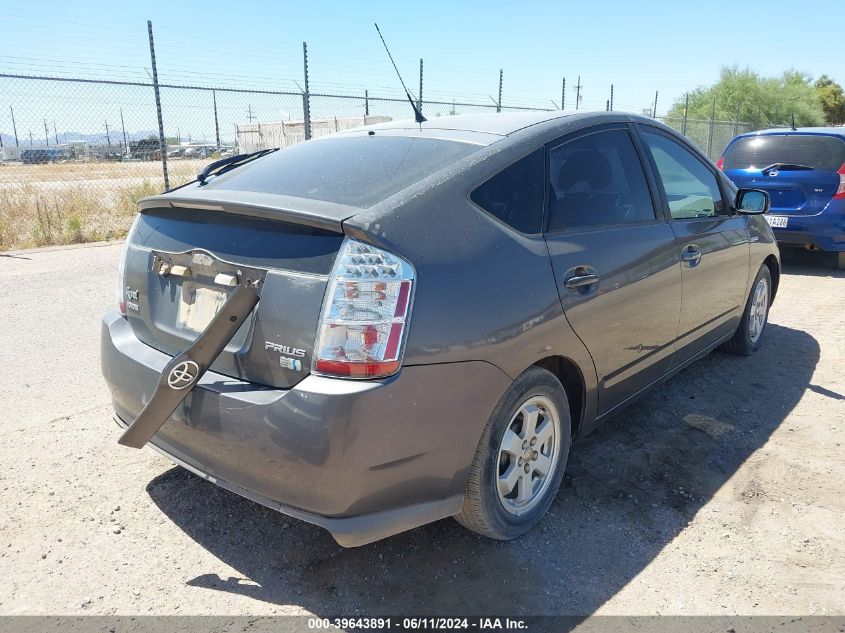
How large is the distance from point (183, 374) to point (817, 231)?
25.6ft

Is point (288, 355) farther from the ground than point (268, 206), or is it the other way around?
point (268, 206)

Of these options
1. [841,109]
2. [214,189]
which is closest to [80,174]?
[214,189]

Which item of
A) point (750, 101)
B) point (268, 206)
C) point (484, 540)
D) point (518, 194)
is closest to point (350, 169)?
point (268, 206)

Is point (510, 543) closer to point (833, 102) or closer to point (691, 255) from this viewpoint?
point (691, 255)

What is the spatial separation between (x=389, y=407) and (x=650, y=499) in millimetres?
1630

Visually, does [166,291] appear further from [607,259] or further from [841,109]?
[841,109]

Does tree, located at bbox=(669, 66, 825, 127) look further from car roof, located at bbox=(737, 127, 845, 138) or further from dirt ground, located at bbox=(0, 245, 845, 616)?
dirt ground, located at bbox=(0, 245, 845, 616)

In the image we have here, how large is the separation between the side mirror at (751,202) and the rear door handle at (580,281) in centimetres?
209

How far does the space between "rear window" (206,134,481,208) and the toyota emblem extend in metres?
0.74

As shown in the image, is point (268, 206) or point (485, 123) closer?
point (268, 206)

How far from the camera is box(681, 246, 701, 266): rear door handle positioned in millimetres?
3691

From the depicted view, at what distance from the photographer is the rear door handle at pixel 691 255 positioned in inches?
145

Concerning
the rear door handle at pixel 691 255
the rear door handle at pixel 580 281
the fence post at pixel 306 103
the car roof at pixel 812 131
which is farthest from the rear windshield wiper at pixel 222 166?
the fence post at pixel 306 103

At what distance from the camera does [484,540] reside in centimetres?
282
